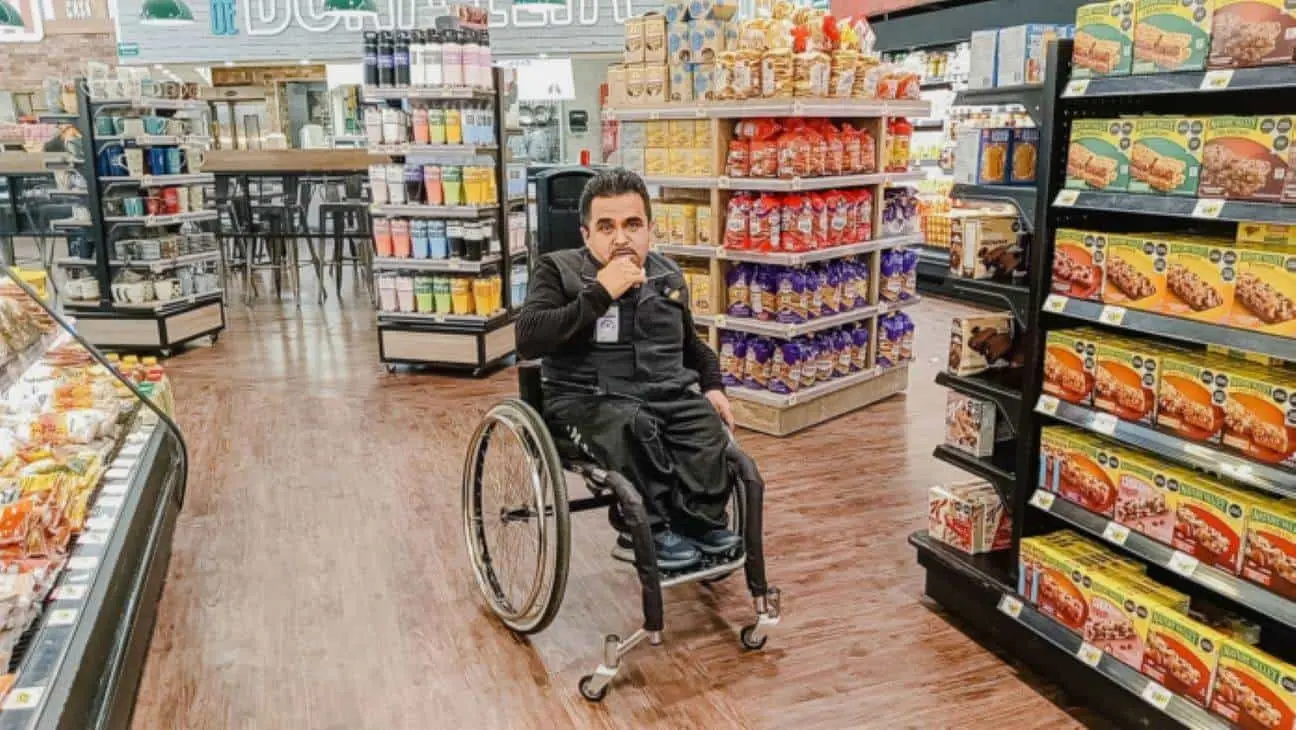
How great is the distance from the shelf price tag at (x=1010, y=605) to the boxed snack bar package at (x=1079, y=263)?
88 centimetres

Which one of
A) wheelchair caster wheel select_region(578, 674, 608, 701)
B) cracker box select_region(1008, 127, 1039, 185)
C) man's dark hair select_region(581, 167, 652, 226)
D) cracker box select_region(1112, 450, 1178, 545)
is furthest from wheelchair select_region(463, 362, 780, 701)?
cracker box select_region(1008, 127, 1039, 185)

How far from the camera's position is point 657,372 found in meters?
3.02

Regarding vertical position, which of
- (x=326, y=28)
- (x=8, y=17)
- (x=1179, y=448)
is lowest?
(x=1179, y=448)

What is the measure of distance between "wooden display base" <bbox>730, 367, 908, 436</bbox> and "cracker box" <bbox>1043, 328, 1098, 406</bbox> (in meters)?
2.31

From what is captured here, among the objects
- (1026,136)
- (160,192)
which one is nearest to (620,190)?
(1026,136)

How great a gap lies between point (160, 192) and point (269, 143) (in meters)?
4.87

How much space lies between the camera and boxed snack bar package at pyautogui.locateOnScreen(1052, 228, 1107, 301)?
8.42ft

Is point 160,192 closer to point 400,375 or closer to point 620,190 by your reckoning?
point 400,375

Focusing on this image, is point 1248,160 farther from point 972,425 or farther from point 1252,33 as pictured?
point 972,425

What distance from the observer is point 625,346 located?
118 inches

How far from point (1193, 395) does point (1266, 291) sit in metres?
0.31

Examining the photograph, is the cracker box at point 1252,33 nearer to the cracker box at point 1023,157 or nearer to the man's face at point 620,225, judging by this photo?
the cracker box at point 1023,157

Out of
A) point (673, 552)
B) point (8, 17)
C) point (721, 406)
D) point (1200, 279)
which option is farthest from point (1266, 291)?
point (8, 17)

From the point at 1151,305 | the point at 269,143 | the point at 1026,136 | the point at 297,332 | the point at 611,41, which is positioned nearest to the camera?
the point at 1151,305
